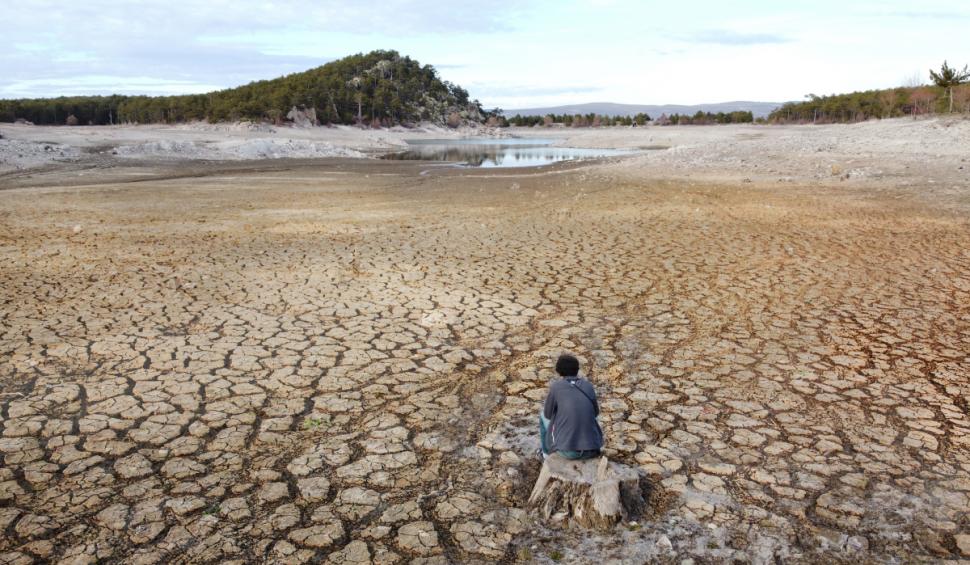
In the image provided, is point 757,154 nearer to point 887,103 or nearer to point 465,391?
point 465,391

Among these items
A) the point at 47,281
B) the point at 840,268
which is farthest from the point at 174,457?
the point at 840,268

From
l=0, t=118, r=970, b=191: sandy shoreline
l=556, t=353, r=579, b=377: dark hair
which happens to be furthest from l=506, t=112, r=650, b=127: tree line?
l=556, t=353, r=579, b=377: dark hair

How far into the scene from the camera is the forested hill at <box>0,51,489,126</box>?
64812 mm

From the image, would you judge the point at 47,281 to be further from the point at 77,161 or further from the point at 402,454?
the point at 77,161

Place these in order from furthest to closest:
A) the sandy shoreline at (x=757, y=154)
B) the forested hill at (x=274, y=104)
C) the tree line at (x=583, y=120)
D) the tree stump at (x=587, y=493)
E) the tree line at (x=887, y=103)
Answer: the tree line at (x=583, y=120)
the forested hill at (x=274, y=104)
the tree line at (x=887, y=103)
the sandy shoreline at (x=757, y=154)
the tree stump at (x=587, y=493)

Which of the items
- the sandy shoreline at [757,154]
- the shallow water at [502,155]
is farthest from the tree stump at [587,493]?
the shallow water at [502,155]

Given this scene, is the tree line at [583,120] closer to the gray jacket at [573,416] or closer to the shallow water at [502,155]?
the shallow water at [502,155]

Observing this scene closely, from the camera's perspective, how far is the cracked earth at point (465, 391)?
132 inches

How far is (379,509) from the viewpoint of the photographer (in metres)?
3.57

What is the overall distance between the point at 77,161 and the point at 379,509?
2974 centimetres

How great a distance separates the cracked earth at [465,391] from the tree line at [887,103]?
111 feet

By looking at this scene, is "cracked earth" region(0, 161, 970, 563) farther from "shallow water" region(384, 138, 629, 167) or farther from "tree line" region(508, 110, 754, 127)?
"tree line" region(508, 110, 754, 127)

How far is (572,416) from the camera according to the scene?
11.5 ft

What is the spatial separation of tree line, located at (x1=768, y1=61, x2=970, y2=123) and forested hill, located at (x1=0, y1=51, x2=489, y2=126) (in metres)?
49.6
